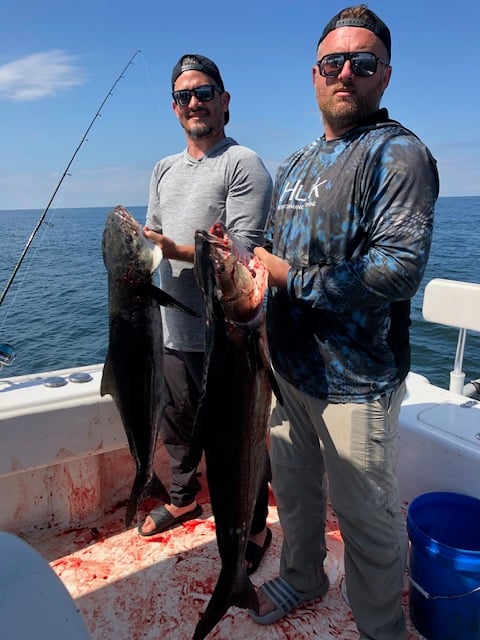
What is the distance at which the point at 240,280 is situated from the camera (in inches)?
77.0

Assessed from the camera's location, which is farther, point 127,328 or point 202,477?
point 202,477

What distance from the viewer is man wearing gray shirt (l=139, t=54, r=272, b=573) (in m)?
3.01

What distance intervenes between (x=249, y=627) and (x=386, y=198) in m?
2.40

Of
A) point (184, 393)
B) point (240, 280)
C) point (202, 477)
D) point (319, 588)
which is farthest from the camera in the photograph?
point (202, 477)

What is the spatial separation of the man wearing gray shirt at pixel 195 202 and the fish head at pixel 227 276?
0.86 m

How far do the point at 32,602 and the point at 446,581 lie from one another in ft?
6.52

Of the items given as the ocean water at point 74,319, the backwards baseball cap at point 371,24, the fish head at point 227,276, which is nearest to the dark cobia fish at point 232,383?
the fish head at point 227,276

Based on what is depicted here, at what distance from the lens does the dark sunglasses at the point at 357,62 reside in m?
2.35

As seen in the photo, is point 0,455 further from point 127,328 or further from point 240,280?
point 240,280

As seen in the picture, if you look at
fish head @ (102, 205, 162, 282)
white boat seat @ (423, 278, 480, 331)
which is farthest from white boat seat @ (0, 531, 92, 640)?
white boat seat @ (423, 278, 480, 331)

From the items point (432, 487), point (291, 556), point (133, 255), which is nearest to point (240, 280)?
point (133, 255)

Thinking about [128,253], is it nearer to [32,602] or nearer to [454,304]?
[32,602]

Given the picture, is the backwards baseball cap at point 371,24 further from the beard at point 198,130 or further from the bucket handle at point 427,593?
the bucket handle at point 427,593

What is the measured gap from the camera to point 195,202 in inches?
123
